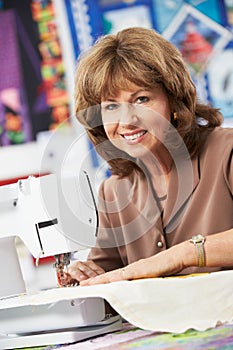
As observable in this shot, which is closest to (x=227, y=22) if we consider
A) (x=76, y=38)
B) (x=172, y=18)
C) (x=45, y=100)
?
(x=172, y=18)

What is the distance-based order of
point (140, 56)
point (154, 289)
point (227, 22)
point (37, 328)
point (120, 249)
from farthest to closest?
1. point (227, 22)
2. point (120, 249)
3. point (140, 56)
4. point (37, 328)
5. point (154, 289)

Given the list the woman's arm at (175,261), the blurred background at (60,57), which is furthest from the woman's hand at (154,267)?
the blurred background at (60,57)

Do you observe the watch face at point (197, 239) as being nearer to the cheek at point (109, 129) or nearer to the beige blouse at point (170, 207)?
the beige blouse at point (170, 207)

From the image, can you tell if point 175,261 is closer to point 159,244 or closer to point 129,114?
point 159,244

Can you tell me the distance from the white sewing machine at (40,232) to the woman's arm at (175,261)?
0.27 feet

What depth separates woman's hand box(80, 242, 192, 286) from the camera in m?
1.64

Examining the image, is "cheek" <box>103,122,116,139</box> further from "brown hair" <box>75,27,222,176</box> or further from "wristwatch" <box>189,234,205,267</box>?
"wristwatch" <box>189,234,205,267</box>

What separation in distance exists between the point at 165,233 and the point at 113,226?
194mm

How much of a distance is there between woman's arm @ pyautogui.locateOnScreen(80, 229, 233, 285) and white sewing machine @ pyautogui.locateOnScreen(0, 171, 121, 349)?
0.27 ft

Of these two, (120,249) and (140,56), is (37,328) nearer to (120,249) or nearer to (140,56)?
(120,249)

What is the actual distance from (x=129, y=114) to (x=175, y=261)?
47 cm

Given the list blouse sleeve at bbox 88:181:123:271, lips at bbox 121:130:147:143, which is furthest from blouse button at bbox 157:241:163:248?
lips at bbox 121:130:147:143

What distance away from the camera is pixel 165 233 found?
2.05 m

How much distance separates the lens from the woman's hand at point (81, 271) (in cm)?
195
